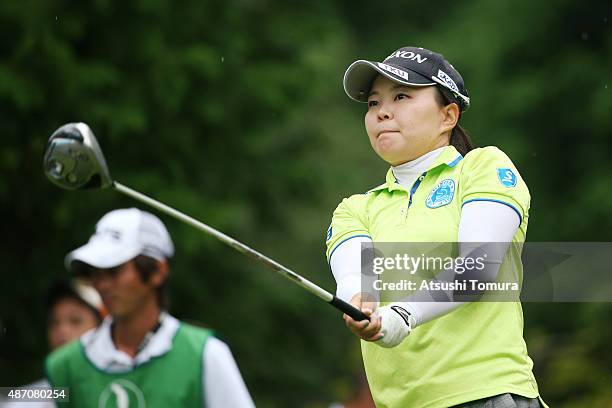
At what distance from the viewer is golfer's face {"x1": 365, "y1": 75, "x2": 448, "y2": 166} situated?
424cm

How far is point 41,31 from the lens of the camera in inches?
397

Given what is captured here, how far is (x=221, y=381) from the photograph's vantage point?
5438 millimetres

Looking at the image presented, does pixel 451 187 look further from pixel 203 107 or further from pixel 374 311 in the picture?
pixel 203 107

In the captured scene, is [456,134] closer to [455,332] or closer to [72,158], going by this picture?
[455,332]

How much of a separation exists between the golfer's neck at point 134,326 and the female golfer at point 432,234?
5.81ft

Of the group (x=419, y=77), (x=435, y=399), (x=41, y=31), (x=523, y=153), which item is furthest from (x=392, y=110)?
(x=523, y=153)

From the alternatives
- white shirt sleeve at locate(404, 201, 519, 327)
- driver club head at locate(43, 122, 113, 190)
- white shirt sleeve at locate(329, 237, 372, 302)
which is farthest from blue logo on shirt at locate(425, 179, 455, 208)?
driver club head at locate(43, 122, 113, 190)

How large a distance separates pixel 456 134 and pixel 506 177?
43 cm

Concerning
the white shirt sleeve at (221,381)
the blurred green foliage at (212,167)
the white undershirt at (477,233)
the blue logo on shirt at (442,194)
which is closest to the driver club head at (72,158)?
the white undershirt at (477,233)

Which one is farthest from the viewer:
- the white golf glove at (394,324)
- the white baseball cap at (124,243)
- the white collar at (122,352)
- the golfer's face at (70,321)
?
the golfer's face at (70,321)

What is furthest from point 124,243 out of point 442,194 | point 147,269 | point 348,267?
point 442,194

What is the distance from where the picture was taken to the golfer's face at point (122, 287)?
19.7 ft

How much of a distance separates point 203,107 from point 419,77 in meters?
6.94

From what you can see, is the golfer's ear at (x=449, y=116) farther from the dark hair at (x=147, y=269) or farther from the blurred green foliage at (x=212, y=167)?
the blurred green foliage at (x=212, y=167)
